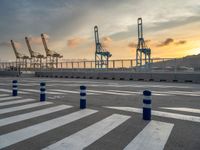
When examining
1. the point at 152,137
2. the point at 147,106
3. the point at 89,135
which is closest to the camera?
the point at 152,137

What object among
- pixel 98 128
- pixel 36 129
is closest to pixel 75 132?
pixel 98 128

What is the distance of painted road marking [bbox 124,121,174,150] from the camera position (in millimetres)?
5219

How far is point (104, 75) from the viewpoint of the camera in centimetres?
3281

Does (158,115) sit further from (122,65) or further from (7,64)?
(7,64)

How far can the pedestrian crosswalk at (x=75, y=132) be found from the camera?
17.7ft

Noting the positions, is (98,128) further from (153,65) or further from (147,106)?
(153,65)

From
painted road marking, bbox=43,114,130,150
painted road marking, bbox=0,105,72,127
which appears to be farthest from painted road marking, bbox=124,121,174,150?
painted road marking, bbox=0,105,72,127

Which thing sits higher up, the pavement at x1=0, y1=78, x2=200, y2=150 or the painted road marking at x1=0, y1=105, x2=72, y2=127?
the painted road marking at x1=0, y1=105, x2=72, y2=127

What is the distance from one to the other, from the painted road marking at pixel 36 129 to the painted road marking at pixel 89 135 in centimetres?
87

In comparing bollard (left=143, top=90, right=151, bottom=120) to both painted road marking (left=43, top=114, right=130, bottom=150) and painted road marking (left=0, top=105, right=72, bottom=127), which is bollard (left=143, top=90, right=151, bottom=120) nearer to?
painted road marking (left=43, top=114, right=130, bottom=150)

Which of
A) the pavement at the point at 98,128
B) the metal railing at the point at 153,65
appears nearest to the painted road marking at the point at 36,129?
the pavement at the point at 98,128

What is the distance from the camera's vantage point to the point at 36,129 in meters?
6.56

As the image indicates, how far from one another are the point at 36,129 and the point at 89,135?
58.1 inches

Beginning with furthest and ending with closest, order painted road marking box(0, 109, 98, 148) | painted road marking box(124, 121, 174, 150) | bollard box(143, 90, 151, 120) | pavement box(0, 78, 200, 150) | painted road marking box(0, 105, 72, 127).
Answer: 1. bollard box(143, 90, 151, 120)
2. painted road marking box(0, 105, 72, 127)
3. painted road marking box(0, 109, 98, 148)
4. pavement box(0, 78, 200, 150)
5. painted road marking box(124, 121, 174, 150)
